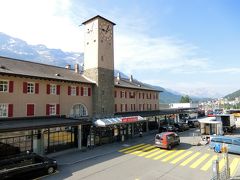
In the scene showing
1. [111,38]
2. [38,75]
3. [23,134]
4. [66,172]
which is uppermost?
[111,38]

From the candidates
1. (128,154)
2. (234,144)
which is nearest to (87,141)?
(128,154)

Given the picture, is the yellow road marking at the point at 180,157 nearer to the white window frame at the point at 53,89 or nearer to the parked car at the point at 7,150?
the parked car at the point at 7,150

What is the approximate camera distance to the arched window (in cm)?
3322

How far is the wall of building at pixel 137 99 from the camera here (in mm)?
43812

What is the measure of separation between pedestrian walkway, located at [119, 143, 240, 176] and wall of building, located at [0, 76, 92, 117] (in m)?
10.5

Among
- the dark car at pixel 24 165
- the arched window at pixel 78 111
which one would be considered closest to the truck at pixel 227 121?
the arched window at pixel 78 111

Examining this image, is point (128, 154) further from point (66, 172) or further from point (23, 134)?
point (23, 134)

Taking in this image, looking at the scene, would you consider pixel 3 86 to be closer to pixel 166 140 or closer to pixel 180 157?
pixel 166 140

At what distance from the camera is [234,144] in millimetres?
25078

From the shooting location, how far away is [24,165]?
1720 cm

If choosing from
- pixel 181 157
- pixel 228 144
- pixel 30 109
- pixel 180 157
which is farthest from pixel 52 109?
pixel 228 144

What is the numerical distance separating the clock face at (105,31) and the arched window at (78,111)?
1253 cm

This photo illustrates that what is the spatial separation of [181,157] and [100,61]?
67.0 ft

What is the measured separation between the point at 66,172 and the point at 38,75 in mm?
13722
